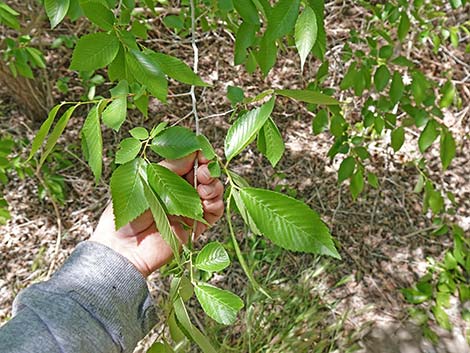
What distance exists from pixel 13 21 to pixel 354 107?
1824 mm

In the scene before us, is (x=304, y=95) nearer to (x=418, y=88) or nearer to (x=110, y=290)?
(x=110, y=290)

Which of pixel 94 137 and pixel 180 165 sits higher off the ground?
pixel 94 137

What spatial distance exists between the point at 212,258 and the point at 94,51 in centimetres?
34

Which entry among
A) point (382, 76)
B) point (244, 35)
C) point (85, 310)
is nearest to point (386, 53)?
point (382, 76)

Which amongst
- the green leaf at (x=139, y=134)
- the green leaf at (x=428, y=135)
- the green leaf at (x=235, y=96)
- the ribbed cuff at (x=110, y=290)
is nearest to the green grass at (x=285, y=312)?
the green leaf at (x=428, y=135)

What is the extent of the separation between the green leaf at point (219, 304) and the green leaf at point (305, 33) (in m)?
0.36

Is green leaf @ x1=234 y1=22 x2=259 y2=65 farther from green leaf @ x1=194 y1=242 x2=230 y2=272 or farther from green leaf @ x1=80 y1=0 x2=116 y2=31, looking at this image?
green leaf @ x1=194 y1=242 x2=230 y2=272

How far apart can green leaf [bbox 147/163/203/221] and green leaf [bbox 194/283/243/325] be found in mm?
89

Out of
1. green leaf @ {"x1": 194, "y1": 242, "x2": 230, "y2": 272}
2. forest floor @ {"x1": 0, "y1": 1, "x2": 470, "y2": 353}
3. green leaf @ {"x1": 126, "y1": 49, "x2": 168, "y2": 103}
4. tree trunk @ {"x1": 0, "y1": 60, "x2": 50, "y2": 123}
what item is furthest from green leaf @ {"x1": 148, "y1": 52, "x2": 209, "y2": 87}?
tree trunk @ {"x1": 0, "y1": 60, "x2": 50, "y2": 123}

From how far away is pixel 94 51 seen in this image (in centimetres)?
76

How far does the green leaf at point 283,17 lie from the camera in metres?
0.82

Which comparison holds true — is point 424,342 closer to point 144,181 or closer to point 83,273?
point 83,273

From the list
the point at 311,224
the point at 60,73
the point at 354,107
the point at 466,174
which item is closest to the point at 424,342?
the point at 466,174

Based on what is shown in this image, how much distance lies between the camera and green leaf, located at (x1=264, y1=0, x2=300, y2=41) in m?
0.82
